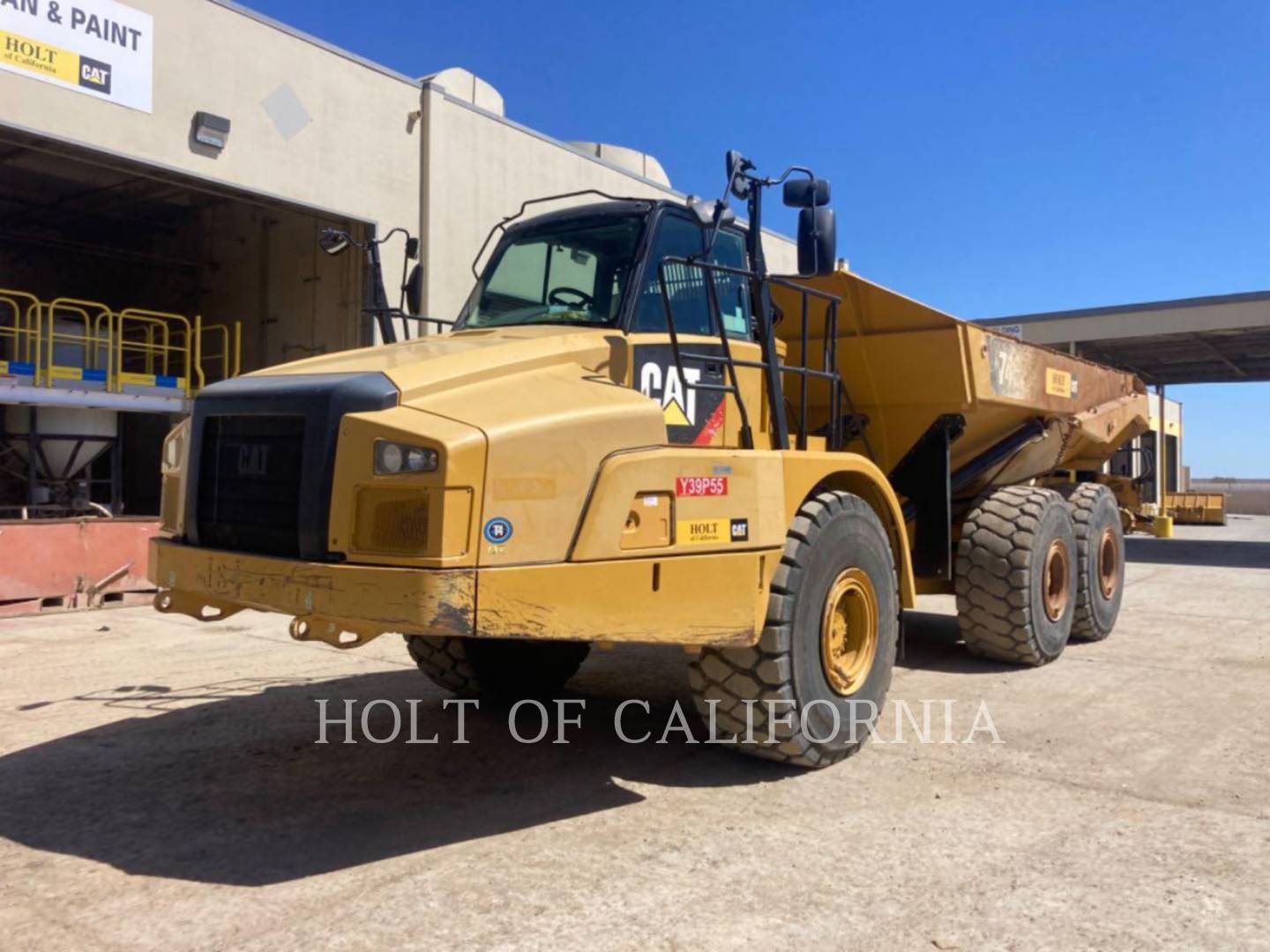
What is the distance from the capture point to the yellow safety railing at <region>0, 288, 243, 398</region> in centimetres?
1205

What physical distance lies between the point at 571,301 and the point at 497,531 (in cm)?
172

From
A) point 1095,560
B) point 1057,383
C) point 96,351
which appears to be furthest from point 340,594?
point 96,351

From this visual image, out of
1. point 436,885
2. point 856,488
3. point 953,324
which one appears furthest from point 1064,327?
point 436,885

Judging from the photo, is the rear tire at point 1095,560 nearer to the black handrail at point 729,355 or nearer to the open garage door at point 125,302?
the black handrail at point 729,355

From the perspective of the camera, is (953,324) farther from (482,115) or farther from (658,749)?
(482,115)

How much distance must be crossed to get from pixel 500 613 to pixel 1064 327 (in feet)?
71.8

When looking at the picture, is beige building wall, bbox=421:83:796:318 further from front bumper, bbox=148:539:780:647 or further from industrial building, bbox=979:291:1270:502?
front bumper, bbox=148:539:780:647

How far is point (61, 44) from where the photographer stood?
10344mm

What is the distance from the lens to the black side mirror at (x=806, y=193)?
4.62 meters

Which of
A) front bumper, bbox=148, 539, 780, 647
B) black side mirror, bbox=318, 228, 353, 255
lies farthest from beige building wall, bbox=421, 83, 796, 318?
front bumper, bbox=148, 539, 780, 647

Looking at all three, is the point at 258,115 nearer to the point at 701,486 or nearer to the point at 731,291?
the point at 731,291

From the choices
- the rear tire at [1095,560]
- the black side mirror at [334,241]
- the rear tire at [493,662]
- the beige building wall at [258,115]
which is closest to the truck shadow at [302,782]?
the rear tire at [493,662]

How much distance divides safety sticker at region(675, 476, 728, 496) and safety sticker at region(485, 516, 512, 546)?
784mm

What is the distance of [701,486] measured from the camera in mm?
4129
